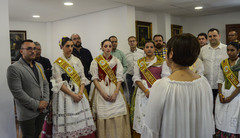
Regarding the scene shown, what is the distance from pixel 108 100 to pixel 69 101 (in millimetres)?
516

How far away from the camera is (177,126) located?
1152mm

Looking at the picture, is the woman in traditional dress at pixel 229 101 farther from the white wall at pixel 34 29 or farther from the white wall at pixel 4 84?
the white wall at pixel 34 29

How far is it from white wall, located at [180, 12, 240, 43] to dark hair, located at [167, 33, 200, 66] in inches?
241

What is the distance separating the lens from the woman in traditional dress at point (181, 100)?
1.11 m

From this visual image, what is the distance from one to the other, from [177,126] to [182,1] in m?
4.02

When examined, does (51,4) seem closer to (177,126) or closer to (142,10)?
(142,10)

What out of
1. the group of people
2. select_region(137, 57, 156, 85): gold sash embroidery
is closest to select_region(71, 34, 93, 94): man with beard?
the group of people

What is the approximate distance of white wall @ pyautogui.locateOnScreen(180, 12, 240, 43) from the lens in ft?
21.0

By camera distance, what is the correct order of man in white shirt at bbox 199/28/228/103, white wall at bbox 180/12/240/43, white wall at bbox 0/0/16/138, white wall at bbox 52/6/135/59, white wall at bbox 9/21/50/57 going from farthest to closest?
white wall at bbox 9/21/50/57
white wall at bbox 180/12/240/43
white wall at bbox 52/6/135/59
man in white shirt at bbox 199/28/228/103
white wall at bbox 0/0/16/138

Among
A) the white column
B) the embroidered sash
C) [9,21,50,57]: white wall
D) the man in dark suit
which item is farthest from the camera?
[9,21,50,57]: white wall

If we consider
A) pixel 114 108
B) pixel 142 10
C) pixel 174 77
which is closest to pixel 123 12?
pixel 142 10

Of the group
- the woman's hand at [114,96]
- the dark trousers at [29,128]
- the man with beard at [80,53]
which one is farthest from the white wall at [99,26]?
the dark trousers at [29,128]

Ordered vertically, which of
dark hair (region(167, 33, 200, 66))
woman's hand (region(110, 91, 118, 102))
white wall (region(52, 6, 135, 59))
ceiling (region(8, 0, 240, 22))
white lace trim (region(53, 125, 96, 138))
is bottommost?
white lace trim (region(53, 125, 96, 138))

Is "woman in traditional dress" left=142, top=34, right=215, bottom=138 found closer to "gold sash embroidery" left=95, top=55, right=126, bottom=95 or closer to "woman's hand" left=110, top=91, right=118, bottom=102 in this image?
"woman's hand" left=110, top=91, right=118, bottom=102
